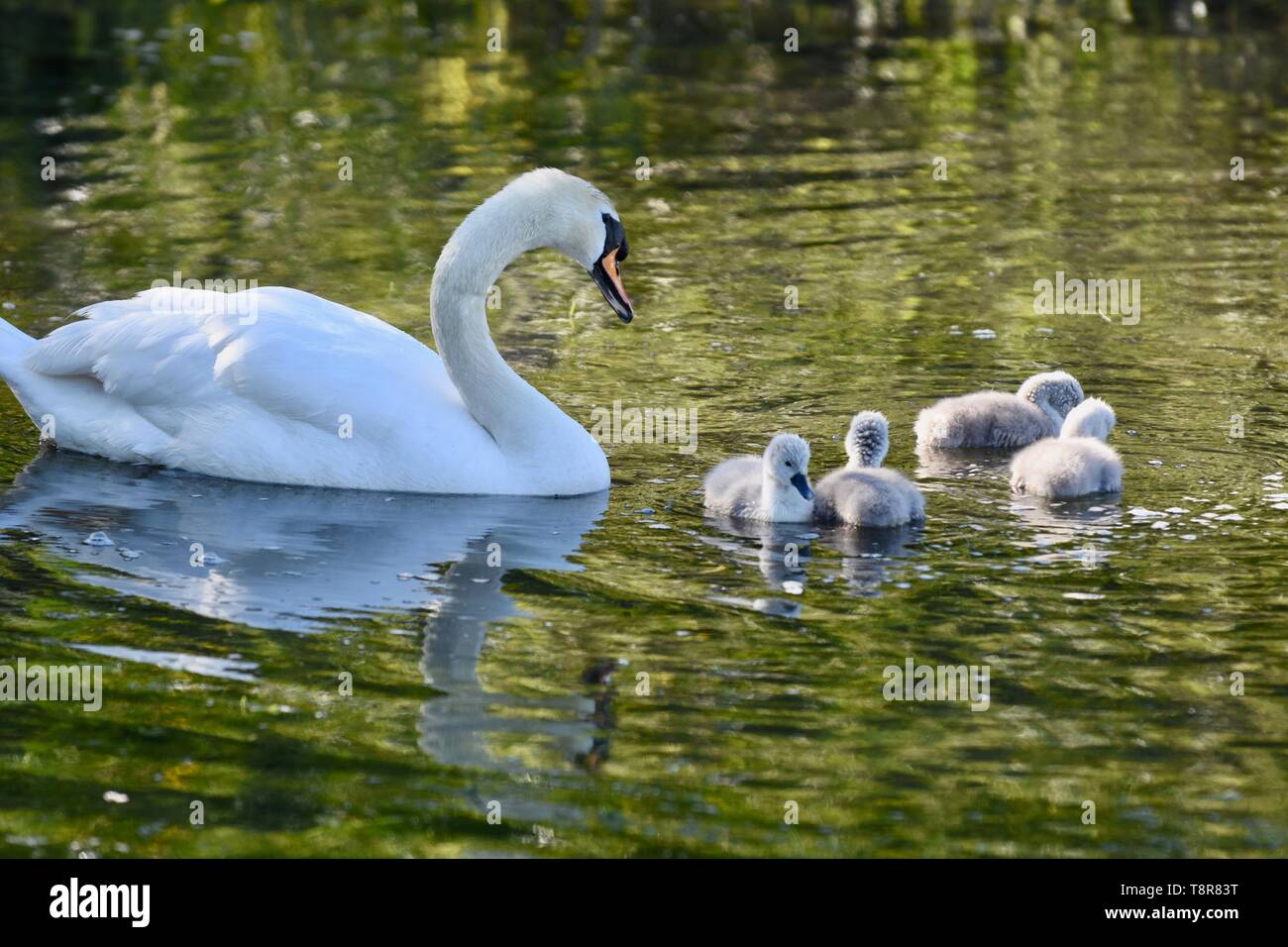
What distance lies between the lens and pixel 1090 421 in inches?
372

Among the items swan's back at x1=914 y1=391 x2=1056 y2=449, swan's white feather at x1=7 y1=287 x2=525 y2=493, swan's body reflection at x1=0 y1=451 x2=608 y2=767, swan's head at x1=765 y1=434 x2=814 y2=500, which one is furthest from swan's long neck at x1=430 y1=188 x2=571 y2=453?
swan's back at x1=914 y1=391 x2=1056 y2=449

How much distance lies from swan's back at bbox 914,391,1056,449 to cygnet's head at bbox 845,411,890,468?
0.78 meters

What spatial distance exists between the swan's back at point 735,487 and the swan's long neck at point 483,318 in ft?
2.55

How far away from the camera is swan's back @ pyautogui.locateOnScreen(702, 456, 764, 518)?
879 cm

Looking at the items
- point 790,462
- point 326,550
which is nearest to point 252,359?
point 326,550

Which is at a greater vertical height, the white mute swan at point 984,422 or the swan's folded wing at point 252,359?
the swan's folded wing at point 252,359

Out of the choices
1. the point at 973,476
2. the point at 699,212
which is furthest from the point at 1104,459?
the point at 699,212

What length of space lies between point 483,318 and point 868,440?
176 cm

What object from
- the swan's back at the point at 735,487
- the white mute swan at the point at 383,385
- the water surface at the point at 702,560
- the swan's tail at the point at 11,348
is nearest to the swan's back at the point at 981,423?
the water surface at the point at 702,560

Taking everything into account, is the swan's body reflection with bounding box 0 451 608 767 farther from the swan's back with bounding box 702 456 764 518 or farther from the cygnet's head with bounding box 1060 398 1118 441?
the cygnet's head with bounding box 1060 398 1118 441

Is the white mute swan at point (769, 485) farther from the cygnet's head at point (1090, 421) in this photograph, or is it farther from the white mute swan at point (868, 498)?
the cygnet's head at point (1090, 421)

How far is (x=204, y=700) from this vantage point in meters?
6.93

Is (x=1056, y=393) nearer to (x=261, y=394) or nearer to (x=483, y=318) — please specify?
(x=483, y=318)

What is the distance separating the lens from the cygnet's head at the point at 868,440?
30.1ft
